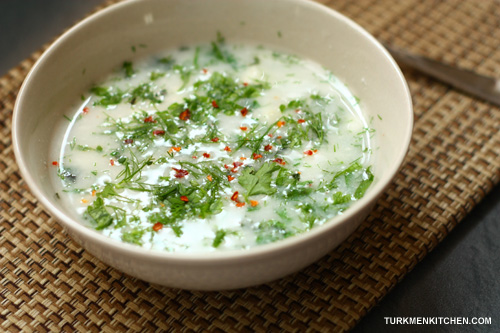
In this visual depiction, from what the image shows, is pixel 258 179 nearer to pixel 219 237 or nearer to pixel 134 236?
pixel 219 237

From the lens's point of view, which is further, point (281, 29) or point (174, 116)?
point (281, 29)

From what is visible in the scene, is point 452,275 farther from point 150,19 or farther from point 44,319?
point 150,19

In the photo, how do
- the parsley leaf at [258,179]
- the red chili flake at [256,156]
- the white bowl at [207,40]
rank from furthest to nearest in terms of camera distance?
the red chili flake at [256,156]
the parsley leaf at [258,179]
the white bowl at [207,40]

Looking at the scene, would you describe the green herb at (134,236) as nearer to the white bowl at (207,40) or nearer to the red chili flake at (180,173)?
the white bowl at (207,40)

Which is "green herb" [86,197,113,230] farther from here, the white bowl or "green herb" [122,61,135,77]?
"green herb" [122,61,135,77]

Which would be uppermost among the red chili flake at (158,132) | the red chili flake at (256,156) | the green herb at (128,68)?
the green herb at (128,68)

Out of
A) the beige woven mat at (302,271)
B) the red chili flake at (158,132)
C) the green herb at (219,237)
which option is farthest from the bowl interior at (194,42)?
the green herb at (219,237)

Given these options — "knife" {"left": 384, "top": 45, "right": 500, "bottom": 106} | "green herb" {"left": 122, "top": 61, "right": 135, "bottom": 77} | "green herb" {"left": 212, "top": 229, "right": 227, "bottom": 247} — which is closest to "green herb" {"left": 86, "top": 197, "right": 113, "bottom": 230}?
"green herb" {"left": 212, "top": 229, "right": 227, "bottom": 247}

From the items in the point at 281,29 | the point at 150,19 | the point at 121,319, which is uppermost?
the point at 150,19

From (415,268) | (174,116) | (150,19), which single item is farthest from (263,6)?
(415,268)
